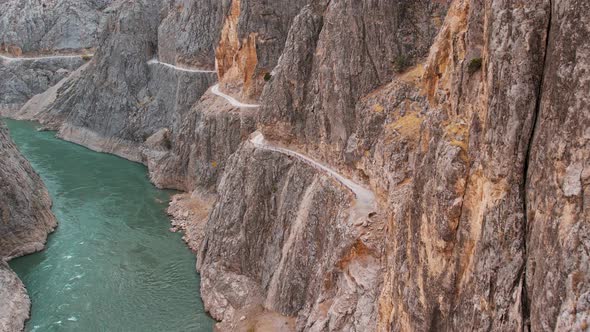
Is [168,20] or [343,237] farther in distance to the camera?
[168,20]

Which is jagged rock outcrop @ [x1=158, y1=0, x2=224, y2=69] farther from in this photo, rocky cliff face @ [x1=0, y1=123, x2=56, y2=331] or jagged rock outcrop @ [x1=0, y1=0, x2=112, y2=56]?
jagged rock outcrop @ [x1=0, y1=0, x2=112, y2=56]

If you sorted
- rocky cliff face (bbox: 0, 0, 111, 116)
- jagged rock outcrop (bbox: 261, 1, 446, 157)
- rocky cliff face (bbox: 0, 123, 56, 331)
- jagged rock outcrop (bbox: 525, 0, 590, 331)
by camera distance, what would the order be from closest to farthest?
jagged rock outcrop (bbox: 525, 0, 590, 331), jagged rock outcrop (bbox: 261, 1, 446, 157), rocky cliff face (bbox: 0, 123, 56, 331), rocky cliff face (bbox: 0, 0, 111, 116)

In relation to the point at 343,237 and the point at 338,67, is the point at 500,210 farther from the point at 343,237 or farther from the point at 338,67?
the point at 338,67

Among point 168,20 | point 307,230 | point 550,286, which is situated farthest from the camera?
point 168,20

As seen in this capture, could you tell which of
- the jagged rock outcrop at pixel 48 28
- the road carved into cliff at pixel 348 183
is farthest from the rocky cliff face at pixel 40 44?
the road carved into cliff at pixel 348 183

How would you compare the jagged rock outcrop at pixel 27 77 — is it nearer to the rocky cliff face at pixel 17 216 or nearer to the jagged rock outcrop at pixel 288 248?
the rocky cliff face at pixel 17 216

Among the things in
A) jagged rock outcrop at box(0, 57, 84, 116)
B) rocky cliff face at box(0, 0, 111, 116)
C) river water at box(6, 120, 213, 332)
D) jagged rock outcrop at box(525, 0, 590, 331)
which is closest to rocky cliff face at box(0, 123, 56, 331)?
river water at box(6, 120, 213, 332)

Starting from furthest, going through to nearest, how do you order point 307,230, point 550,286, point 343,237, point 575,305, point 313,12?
point 313,12
point 307,230
point 343,237
point 550,286
point 575,305

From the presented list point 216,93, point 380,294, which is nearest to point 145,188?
point 216,93
